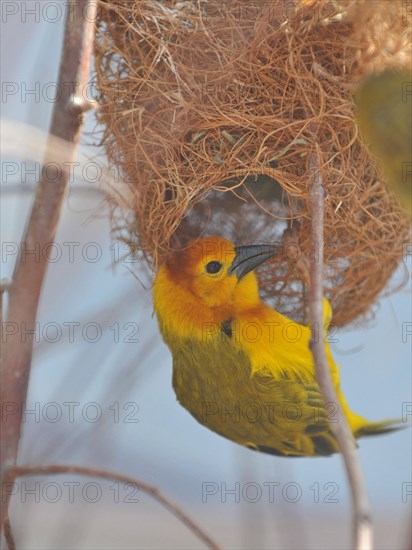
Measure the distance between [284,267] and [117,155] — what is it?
1.18 feet

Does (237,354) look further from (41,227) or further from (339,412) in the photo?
(339,412)

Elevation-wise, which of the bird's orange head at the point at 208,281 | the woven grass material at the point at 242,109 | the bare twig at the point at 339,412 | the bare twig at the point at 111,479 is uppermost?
the woven grass material at the point at 242,109

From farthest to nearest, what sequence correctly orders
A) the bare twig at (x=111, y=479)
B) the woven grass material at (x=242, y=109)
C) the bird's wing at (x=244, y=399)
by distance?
the bird's wing at (x=244, y=399) → the woven grass material at (x=242, y=109) → the bare twig at (x=111, y=479)

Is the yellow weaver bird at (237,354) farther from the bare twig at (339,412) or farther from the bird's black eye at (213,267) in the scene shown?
the bare twig at (339,412)

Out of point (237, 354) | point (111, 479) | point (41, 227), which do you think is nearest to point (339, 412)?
point (111, 479)

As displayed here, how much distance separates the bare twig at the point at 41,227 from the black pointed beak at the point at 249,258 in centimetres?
44

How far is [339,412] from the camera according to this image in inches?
27.4

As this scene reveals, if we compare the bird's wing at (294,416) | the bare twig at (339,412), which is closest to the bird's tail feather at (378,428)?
the bird's wing at (294,416)

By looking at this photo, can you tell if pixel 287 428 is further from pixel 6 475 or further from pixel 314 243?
pixel 6 475

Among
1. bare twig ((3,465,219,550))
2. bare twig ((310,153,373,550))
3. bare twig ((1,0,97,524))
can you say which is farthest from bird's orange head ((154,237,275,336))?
bare twig ((3,465,219,550))

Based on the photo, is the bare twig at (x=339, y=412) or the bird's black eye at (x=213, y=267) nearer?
the bare twig at (x=339, y=412)

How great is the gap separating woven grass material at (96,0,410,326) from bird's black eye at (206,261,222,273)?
0.25 feet

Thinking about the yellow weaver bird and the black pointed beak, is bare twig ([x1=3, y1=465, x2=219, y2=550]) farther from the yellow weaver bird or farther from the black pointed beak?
the black pointed beak

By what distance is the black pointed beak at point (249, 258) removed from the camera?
1307 millimetres
